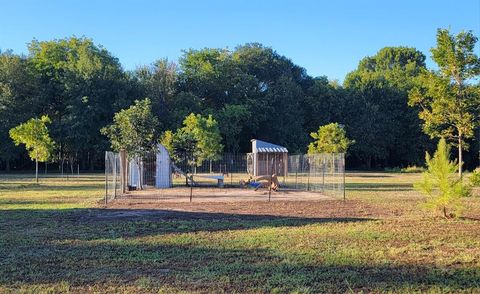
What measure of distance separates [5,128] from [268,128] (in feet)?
99.6

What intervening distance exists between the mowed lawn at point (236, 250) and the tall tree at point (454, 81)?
1135 centimetres

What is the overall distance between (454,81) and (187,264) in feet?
74.2

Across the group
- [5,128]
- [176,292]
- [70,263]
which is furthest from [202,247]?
[5,128]

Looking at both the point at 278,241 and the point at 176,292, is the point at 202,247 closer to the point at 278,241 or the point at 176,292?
the point at 278,241

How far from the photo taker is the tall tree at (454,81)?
25.1m

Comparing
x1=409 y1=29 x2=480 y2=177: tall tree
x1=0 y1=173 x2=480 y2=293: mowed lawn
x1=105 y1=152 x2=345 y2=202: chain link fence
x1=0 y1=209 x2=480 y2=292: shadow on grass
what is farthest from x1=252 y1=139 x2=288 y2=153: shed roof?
x1=0 y1=209 x2=480 y2=292: shadow on grass

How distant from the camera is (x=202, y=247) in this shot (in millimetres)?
9305

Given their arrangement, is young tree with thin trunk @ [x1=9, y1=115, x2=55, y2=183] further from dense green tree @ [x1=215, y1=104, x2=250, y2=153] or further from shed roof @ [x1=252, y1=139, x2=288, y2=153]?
dense green tree @ [x1=215, y1=104, x2=250, y2=153]

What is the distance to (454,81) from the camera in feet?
85.7

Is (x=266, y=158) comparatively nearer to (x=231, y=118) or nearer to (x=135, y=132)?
(x=231, y=118)

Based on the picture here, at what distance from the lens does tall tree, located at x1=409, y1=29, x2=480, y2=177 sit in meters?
25.1

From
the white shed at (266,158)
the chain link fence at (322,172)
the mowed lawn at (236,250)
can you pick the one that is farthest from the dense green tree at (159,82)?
the mowed lawn at (236,250)

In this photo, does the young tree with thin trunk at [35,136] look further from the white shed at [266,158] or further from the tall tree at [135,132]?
the white shed at [266,158]

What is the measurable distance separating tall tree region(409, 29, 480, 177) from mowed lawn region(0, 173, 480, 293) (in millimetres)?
11354
